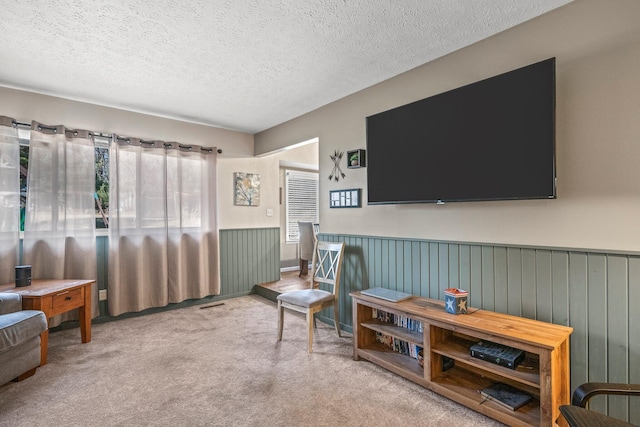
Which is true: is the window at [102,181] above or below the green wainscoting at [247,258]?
above

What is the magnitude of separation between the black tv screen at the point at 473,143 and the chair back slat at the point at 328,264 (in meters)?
0.71

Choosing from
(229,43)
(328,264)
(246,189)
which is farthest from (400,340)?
(246,189)

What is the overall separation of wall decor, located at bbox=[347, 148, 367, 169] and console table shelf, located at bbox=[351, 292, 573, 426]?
4.03 ft

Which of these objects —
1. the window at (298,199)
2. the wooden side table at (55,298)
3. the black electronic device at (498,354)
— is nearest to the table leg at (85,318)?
the wooden side table at (55,298)

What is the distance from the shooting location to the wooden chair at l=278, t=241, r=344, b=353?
2.76 metres

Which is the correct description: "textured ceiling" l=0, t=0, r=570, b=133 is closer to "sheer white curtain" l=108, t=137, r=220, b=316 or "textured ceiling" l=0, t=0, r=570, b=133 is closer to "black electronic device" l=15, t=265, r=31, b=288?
"sheer white curtain" l=108, t=137, r=220, b=316

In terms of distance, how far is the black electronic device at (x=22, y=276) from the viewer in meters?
2.76

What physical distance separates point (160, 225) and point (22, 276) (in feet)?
4.29

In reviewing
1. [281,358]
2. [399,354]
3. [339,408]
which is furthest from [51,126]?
[399,354]

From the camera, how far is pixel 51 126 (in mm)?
3137

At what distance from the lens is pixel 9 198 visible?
2.95 m

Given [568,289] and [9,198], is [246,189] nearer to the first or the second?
[9,198]

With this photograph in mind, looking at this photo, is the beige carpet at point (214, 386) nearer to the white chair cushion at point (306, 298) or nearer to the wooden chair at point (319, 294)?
the wooden chair at point (319, 294)

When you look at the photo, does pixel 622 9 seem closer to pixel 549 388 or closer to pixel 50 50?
pixel 549 388
